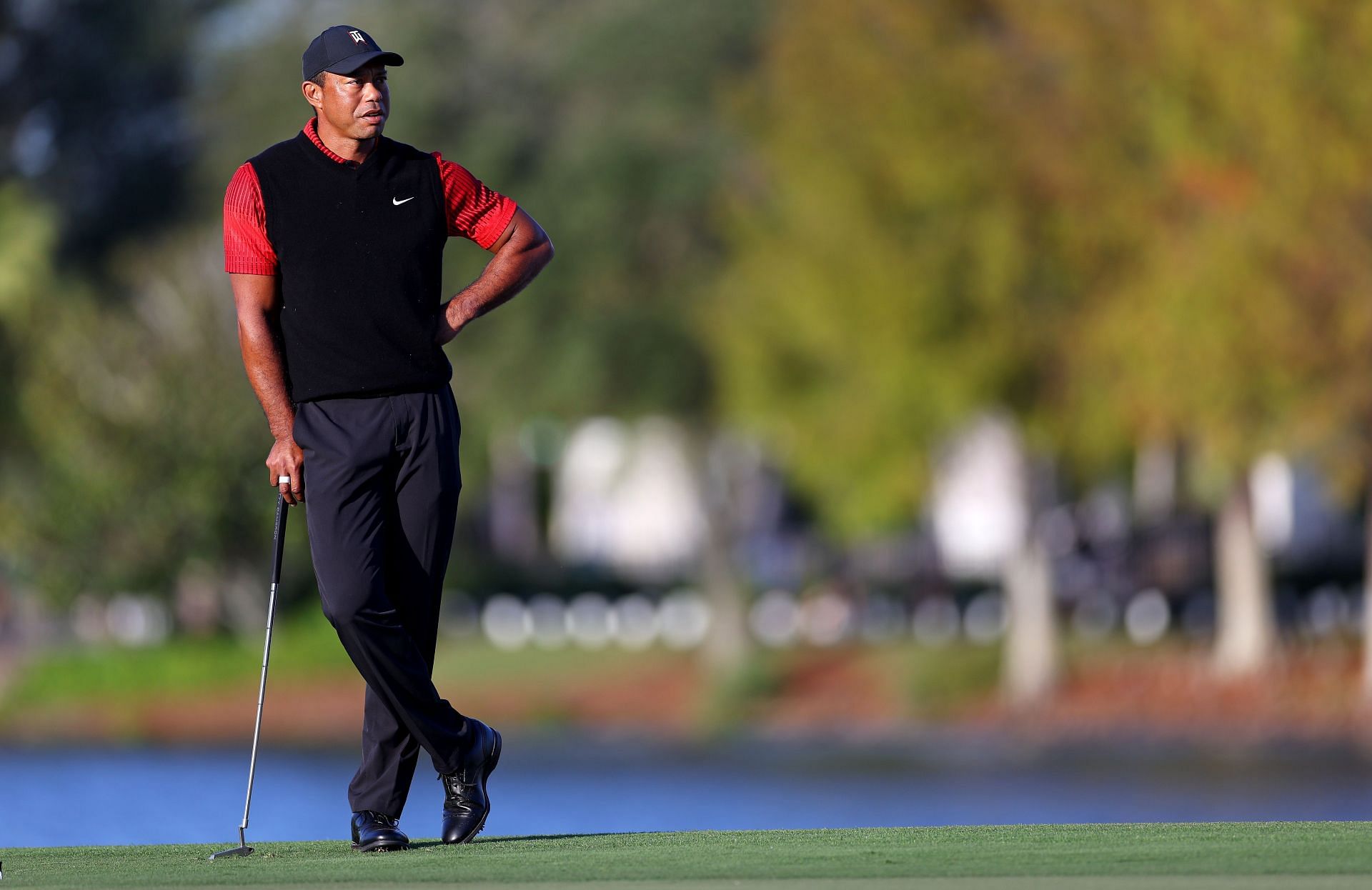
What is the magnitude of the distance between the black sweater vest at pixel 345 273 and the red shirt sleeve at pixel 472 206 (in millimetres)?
181

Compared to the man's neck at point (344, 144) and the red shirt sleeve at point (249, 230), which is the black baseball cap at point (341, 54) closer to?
the man's neck at point (344, 144)

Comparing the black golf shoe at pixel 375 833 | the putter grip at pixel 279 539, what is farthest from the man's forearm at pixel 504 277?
the black golf shoe at pixel 375 833

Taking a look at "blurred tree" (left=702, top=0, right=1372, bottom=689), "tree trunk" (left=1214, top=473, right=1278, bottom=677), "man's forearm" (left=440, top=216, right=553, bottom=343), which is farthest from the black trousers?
"tree trunk" (left=1214, top=473, right=1278, bottom=677)

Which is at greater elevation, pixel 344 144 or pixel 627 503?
pixel 627 503

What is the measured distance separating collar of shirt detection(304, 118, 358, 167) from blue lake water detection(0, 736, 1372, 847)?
41.2 feet

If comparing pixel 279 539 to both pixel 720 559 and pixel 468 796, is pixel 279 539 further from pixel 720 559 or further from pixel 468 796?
pixel 720 559

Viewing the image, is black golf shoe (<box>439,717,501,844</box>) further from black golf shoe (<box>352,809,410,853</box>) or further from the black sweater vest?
the black sweater vest

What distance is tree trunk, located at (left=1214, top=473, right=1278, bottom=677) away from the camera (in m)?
28.0

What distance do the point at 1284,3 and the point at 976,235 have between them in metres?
5.13

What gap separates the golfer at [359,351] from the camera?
6.86 metres

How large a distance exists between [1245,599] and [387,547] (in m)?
22.6

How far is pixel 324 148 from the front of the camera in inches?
274

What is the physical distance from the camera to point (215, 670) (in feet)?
113

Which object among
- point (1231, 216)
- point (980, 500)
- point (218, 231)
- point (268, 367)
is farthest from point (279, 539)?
point (980, 500)
